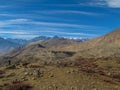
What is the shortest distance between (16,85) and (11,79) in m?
4.44

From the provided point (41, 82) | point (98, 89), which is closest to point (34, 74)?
point (41, 82)

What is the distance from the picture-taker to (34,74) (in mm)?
33219

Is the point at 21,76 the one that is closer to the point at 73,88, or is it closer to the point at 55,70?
the point at 55,70

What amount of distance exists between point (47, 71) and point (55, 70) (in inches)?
50.1

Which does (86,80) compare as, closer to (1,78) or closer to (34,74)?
(34,74)

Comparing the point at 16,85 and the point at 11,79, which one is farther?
the point at 11,79

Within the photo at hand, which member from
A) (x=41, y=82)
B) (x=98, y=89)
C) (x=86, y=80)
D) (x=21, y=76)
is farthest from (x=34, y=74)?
(x=98, y=89)

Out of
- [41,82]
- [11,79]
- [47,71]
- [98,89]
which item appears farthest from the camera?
[47,71]

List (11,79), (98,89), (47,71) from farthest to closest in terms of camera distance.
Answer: (47,71) < (11,79) < (98,89)

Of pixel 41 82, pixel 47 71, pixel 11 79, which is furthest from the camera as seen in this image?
pixel 47 71

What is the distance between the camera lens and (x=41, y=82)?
2950 cm

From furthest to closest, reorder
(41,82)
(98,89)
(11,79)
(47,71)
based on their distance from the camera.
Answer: (47,71)
(11,79)
(41,82)
(98,89)

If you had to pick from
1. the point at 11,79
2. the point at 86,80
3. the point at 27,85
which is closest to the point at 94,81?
the point at 86,80

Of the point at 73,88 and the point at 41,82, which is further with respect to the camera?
the point at 41,82
